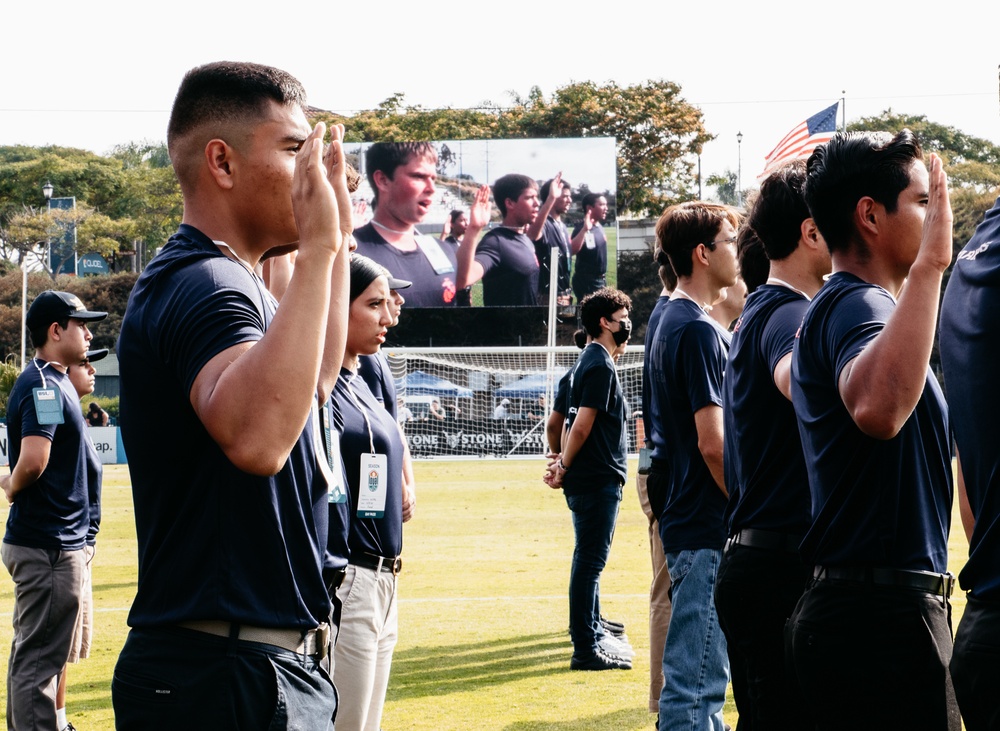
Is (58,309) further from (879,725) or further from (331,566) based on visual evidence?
(879,725)

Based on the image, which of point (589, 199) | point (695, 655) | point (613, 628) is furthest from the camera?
point (589, 199)

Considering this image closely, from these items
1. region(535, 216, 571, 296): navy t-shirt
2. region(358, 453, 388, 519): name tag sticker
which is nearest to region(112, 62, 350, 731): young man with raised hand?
region(358, 453, 388, 519): name tag sticker

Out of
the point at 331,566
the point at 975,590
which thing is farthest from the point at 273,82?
the point at 331,566

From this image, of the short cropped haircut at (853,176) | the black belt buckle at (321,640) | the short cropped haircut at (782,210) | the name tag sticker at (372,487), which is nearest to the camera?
the black belt buckle at (321,640)

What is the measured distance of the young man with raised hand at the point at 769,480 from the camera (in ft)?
12.2

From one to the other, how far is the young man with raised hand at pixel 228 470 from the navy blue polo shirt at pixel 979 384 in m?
1.27

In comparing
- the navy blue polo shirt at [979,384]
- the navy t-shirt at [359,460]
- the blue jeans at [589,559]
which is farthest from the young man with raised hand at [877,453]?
the blue jeans at [589,559]

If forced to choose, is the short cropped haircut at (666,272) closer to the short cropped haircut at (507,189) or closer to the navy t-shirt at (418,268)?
the navy t-shirt at (418,268)

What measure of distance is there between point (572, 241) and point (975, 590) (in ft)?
159

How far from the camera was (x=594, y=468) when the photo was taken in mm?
7977

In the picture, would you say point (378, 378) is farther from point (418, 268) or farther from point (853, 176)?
point (418, 268)

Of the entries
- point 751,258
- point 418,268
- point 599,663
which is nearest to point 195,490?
point 751,258

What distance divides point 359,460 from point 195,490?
7.41 feet

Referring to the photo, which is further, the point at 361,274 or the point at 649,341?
the point at 649,341
